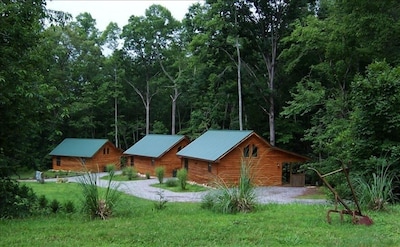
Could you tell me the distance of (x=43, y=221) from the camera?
755 cm

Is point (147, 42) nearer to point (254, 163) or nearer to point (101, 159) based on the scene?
point (101, 159)

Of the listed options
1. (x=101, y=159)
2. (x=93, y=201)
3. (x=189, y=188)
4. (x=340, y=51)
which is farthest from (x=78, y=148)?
(x=93, y=201)

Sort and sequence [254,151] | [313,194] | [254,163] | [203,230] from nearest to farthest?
1. [203,230]
2. [313,194]
3. [254,163]
4. [254,151]

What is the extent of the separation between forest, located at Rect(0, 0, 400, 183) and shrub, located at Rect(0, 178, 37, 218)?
0.37m

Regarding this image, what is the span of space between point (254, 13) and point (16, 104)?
1056 inches

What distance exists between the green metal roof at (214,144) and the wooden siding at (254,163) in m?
0.41

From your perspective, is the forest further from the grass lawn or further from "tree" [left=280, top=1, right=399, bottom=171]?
the grass lawn

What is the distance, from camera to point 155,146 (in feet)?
117

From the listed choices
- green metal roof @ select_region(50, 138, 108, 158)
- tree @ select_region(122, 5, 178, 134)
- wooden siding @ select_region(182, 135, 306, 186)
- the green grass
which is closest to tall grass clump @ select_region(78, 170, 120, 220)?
the green grass

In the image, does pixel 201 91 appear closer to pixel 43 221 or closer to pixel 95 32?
pixel 95 32

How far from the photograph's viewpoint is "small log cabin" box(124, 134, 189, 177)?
3409 centimetres

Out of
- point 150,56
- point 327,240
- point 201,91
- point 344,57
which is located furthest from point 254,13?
point 327,240

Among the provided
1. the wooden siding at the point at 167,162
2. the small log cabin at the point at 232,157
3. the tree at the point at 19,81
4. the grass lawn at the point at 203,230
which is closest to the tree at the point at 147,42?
the wooden siding at the point at 167,162

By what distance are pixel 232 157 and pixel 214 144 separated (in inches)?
80.1
